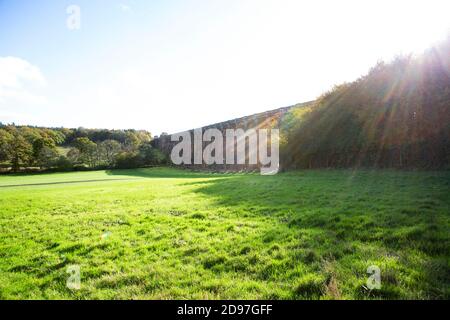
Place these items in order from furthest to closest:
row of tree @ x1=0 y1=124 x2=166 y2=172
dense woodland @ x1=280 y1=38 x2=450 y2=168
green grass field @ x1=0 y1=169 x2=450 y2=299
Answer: row of tree @ x1=0 y1=124 x2=166 y2=172 < dense woodland @ x1=280 y1=38 x2=450 y2=168 < green grass field @ x1=0 y1=169 x2=450 y2=299

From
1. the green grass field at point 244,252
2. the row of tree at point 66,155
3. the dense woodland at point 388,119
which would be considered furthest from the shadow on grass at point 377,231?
the row of tree at point 66,155

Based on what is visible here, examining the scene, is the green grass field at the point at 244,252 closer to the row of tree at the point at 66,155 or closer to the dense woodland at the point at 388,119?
the dense woodland at the point at 388,119

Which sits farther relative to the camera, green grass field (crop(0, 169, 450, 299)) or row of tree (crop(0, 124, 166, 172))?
row of tree (crop(0, 124, 166, 172))

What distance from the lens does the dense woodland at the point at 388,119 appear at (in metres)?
18.3

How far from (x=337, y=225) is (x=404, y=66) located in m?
19.9

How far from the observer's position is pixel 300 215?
8.02m

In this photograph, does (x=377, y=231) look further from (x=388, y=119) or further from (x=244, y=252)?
(x=388, y=119)

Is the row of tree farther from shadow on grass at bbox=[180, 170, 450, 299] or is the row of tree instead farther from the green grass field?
shadow on grass at bbox=[180, 170, 450, 299]

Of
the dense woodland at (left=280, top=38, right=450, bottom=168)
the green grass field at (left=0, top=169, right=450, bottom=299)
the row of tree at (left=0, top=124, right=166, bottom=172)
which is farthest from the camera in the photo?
the row of tree at (left=0, top=124, right=166, bottom=172)

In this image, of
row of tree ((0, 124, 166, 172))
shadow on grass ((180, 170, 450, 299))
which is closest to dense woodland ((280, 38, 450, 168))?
shadow on grass ((180, 170, 450, 299))

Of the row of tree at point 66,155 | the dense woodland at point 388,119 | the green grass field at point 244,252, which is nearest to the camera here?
the green grass field at point 244,252

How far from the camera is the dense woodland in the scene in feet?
60.0

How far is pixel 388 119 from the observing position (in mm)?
20656
